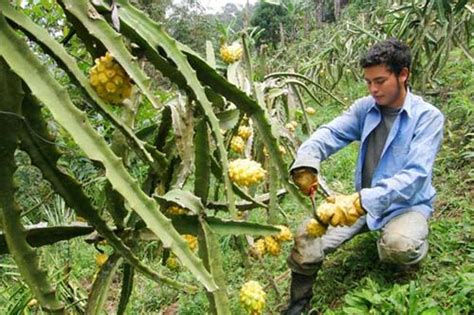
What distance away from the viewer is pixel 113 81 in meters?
0.90

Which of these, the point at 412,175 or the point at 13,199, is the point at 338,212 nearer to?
the point at 412,175

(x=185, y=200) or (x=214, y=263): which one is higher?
(x=185, y=200)

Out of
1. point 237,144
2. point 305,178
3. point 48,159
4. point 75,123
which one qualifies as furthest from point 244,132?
point 75,123

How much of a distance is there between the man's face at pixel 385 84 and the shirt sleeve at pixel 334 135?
0.64 feet

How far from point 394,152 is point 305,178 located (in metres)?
0.42

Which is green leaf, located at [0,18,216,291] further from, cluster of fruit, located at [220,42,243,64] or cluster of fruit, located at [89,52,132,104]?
cluster of fruit, located at [220,42,243,64]

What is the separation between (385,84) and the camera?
2098 mm

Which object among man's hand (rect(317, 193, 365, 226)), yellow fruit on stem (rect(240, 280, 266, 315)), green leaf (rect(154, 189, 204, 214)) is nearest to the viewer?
green leaf (rect(154, 189, 204, 214))

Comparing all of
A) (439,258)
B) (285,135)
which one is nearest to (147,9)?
(285,135)

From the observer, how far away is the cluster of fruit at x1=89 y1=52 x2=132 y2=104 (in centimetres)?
89

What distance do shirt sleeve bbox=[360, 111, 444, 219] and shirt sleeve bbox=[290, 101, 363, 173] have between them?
31 cm

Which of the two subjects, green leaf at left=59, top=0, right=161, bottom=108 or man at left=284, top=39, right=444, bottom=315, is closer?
green leaf at left=59, top=0, right=161, bottom=108

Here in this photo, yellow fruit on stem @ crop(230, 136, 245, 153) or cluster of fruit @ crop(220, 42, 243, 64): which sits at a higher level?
cluster of fruit @ crop(220, 42, 243, 64)

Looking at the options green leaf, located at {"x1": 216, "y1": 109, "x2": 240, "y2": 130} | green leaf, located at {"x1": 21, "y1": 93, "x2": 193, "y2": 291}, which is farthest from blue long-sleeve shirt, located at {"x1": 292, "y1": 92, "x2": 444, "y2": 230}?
green leaf, located at {"x1": 21, "y1": 93, "x2": 193, "y2": 291}
